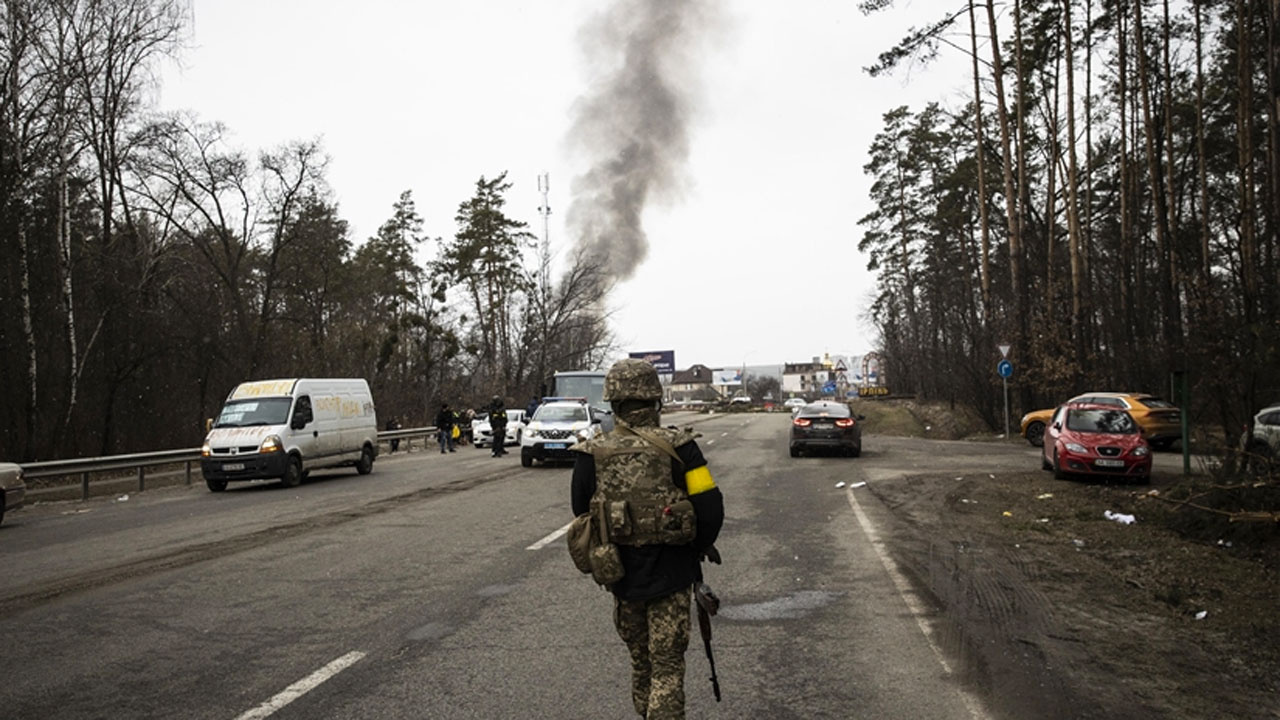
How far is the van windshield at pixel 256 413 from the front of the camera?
1877 centimetres

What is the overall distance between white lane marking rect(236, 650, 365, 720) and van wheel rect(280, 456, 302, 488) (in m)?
13.9

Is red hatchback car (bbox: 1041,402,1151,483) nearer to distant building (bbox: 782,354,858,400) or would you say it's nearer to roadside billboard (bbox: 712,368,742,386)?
distant building (bbox: 782,354,858,400)

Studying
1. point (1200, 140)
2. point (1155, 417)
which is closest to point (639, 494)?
point (1155, 417)

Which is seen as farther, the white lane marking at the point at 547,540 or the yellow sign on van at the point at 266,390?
the yellow sign on van at the point at 266,390

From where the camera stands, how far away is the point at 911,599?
7293 millimetres

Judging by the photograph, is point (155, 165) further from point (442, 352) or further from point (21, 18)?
point (442, 352)

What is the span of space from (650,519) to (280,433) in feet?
54.2

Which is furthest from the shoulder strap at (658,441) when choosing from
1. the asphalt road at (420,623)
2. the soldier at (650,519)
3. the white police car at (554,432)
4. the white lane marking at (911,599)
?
the white police car at (554,432)

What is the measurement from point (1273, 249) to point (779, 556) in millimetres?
8548

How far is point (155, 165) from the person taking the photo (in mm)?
30297

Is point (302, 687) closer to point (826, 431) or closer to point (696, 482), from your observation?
point (696, 482)

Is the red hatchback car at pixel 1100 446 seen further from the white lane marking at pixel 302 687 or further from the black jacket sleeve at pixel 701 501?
the black jacket sleeve at pixel 701 501

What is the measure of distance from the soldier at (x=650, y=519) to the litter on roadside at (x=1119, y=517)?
32.4 ft

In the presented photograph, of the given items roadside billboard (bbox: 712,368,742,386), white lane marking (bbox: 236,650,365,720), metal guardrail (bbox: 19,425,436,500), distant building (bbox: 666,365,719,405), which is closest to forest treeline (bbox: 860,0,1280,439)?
white lane marking (bbox: 236,650,365,720)
